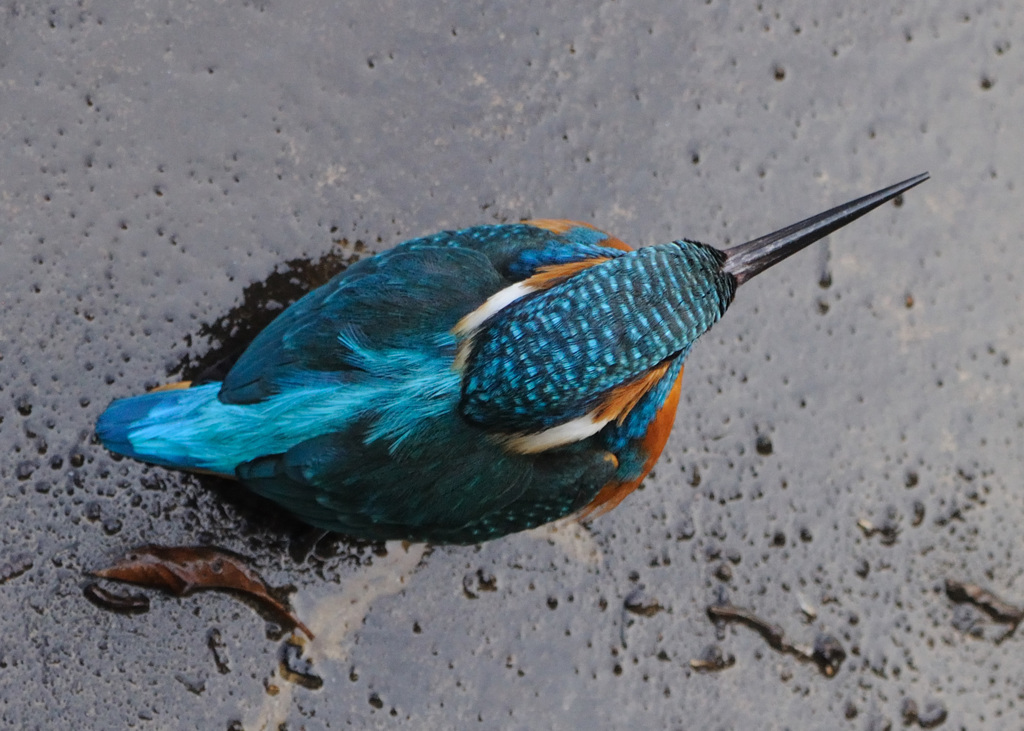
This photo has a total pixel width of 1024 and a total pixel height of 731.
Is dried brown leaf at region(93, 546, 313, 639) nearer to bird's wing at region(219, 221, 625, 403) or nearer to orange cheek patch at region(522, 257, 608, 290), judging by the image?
bird's wing at region(219, 221, 625, 403)

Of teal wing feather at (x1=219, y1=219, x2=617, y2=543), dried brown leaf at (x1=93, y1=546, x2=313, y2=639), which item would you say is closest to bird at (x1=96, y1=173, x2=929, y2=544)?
teal wing feather at (x1=219, y1=219, x2=617, y2=543)

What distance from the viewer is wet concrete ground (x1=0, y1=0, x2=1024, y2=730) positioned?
2.36m

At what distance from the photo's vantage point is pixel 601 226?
8.53 ft

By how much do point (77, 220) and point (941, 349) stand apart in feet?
7.60

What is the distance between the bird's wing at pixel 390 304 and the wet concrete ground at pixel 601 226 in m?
0.51

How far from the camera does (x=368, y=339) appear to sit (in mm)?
1869

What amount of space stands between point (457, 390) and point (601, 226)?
3.12 feet

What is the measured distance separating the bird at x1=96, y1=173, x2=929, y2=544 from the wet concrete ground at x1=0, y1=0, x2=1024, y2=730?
0.47 metres

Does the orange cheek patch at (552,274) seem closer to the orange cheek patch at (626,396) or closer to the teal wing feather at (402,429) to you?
the teal wing feather at (402,429)

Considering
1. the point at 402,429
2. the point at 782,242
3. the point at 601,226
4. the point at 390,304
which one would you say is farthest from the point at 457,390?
the point at 601,226

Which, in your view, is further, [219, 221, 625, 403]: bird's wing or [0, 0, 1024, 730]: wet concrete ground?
[0, 0, 1024, 730]: wet concrete ground

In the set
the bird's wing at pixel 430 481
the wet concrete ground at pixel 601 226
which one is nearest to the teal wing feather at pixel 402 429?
the bird's wing at pixel 430 481

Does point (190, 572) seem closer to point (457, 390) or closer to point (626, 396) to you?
point (457, 390)

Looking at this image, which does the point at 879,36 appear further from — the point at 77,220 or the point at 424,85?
the point at 77,220
